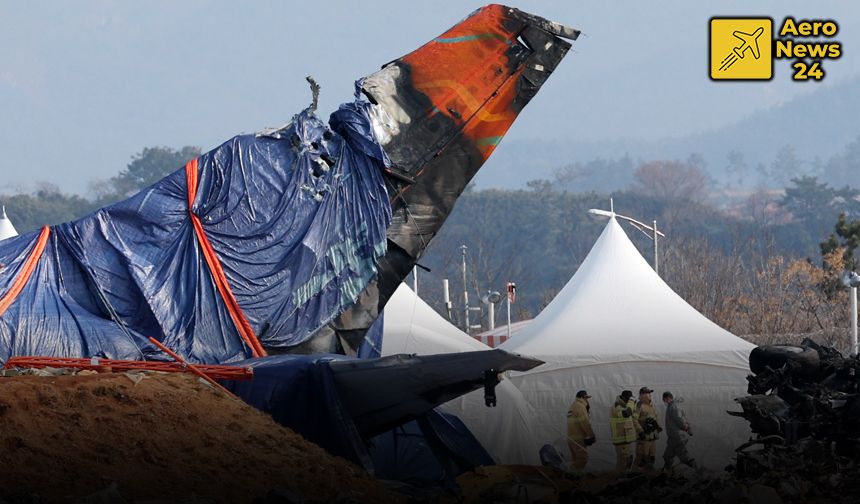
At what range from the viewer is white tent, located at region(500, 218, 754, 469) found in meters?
19.6

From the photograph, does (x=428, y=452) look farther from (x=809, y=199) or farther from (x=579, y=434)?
(x=809, y=199)

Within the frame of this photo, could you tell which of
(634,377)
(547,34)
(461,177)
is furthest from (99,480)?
(634,377)

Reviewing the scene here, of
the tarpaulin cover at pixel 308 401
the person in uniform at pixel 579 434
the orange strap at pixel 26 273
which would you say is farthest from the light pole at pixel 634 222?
the tarpaulin cover at pixel 308 401

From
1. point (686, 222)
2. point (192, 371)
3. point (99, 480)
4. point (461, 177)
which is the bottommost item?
point (99, 480)

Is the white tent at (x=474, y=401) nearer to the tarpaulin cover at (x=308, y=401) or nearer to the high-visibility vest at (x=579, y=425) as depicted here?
the high-visibility vest at (x=579, y=425)

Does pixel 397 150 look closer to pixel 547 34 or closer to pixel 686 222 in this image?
pixel 547 34

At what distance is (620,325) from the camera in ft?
67.3

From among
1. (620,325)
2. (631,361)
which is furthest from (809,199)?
(631,361)

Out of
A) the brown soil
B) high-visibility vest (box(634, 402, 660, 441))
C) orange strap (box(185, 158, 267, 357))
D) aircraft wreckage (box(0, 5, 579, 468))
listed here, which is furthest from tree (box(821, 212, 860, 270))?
the brown soil

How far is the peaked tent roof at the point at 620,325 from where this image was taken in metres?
19.9

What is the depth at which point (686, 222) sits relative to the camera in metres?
99.5

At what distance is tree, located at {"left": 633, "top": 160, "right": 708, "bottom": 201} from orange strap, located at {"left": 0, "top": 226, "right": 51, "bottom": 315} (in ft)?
462

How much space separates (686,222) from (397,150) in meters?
84.9

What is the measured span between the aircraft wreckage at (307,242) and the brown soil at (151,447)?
1115 mm
